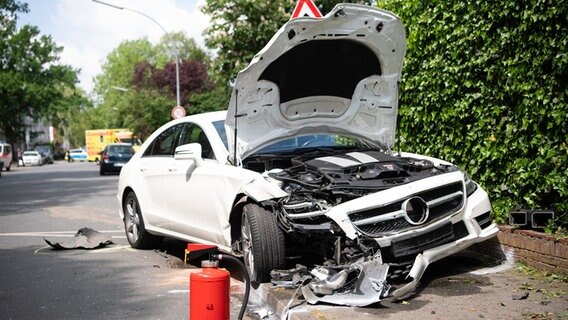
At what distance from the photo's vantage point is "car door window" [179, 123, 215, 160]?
7172 millimetres

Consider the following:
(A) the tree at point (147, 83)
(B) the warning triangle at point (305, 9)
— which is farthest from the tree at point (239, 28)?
(A) the tree at point (147, 83)

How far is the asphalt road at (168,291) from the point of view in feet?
16.1

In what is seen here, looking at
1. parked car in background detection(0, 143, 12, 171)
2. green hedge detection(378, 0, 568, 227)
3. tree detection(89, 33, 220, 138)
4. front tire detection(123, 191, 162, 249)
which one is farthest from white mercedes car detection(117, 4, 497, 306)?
parked car in background detection(0, 143, 12, 171)

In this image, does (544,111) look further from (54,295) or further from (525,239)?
(54,295)

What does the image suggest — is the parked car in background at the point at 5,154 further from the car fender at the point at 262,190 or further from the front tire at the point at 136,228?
the car fender at the point at 262,190

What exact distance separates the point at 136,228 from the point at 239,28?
32.2 feet

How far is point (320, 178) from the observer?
5.78 metres

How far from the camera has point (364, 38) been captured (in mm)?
6504

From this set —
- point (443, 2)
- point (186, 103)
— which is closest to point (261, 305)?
point (443, 2)

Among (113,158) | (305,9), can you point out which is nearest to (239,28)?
(305,9)

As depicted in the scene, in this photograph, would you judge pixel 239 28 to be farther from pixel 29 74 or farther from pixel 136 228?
pixel 29 74

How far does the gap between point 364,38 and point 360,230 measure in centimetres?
214

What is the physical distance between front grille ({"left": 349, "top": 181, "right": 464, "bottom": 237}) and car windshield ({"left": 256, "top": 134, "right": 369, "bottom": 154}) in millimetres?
1824

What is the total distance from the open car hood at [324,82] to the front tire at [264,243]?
3.39 ft
